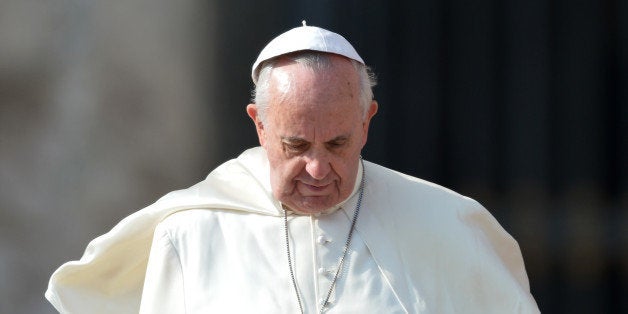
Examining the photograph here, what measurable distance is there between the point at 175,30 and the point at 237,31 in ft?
0.92

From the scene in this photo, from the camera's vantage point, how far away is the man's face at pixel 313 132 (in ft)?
13.7

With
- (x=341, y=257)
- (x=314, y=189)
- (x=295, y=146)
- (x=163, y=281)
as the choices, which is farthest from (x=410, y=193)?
(x=163, y=281)

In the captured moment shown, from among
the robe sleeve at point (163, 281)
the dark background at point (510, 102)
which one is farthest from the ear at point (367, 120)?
the dark background at point (510, 102)

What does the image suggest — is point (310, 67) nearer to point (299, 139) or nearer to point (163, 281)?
point (299, 139)

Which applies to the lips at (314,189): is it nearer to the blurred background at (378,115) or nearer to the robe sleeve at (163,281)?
the robe sleeve at (163,281)

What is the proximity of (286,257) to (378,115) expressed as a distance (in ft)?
6.39

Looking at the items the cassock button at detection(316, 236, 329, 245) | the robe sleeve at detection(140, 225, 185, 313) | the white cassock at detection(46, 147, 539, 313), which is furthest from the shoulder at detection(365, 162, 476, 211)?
the robe sleeve at detection(140, 225, 185, 313)

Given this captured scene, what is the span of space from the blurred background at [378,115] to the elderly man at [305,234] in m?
1.56

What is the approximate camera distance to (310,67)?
167 inches

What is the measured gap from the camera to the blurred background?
6.21 meters

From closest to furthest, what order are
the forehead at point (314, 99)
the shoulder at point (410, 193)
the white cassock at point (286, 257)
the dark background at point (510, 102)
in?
the forehead at point (314, 99) → the white cassock at point (286, 257) → the shoulder at point (410, 193) → the dark background at point (510, 102)

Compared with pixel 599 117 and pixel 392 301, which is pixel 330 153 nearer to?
pixel 392 301

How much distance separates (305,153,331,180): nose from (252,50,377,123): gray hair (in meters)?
0.21

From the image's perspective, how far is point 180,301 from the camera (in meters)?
4.25
